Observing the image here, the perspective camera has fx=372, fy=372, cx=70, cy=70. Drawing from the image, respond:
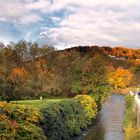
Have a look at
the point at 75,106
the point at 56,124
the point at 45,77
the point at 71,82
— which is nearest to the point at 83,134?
the point at 75,106

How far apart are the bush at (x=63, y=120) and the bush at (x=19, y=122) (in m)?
3.12

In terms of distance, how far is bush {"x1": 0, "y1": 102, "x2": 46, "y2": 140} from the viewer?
69.9ft

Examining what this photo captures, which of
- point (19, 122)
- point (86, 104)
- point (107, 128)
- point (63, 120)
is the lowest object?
point (107, 128)

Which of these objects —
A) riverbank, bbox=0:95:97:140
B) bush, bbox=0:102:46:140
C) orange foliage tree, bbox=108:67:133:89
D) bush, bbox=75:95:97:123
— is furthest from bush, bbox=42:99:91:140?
orange foliage tree, bbox=108:67:133:89

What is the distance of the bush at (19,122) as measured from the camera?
21.3 meters

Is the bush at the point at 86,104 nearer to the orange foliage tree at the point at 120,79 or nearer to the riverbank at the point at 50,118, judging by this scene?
the riverbank at the point at 50,118

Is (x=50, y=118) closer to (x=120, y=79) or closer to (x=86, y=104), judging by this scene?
(x=86, y=104)

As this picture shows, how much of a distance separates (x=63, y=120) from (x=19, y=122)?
11.3 metres

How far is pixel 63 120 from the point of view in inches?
1364

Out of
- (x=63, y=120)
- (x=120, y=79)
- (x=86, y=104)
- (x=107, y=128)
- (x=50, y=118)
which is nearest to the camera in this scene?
(x=50, y=118)

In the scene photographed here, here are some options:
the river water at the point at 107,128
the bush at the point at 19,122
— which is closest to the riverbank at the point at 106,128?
the river water at the point at 107,128

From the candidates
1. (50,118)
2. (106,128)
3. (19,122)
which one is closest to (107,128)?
(106,128)

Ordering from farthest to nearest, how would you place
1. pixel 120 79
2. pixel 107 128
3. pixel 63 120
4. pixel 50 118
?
pixel 120 79 → pixel 107 128 → pixel 63 120 → pixel 50 118

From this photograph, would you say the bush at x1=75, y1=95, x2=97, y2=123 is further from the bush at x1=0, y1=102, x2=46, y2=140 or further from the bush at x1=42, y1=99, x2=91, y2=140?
the bush at x1=0, y1=102, x2=46, y2=140
